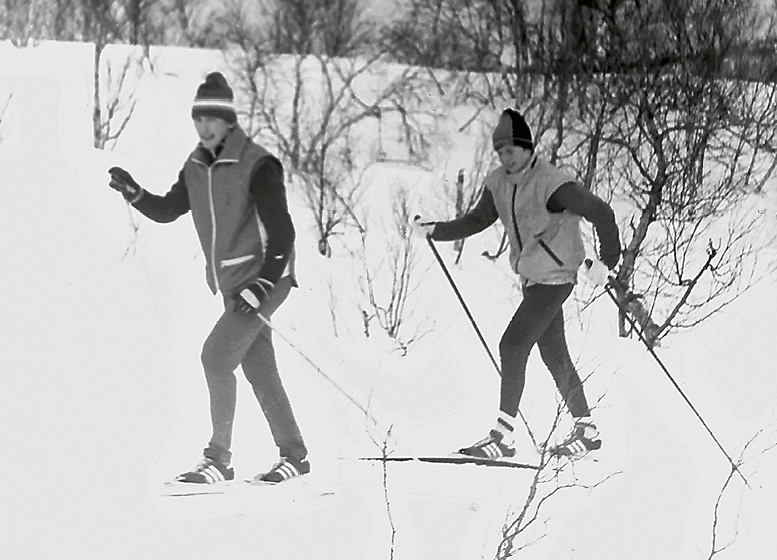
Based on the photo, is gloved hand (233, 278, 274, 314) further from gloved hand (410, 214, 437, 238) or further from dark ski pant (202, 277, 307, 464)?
gloved hand (410, 214, 437, 238)

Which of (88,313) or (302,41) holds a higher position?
(302,41)

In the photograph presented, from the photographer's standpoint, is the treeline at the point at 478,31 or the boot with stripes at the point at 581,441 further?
the treeline at the point at 478,31

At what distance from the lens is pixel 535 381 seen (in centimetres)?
421

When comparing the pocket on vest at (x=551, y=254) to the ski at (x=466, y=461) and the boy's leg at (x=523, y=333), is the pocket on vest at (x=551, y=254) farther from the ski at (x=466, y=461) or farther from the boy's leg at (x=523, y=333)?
the ski at (x=466, y=461)

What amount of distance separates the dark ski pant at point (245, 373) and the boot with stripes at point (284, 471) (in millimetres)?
20

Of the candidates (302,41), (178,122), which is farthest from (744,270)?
(178,122)

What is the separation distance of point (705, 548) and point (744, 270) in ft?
12.1

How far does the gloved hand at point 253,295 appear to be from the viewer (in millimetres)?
2750

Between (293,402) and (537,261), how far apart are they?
1.02 meters

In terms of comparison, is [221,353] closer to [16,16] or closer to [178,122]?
[178,122]

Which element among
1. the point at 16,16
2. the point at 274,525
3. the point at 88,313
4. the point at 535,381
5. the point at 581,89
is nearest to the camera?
the point at 274,525

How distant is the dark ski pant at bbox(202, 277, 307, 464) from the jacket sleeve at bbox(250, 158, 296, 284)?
14 centimetres

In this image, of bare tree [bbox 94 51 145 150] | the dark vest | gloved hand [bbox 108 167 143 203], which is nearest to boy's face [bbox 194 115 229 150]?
gloved hand [bbox 108 167 143 203]

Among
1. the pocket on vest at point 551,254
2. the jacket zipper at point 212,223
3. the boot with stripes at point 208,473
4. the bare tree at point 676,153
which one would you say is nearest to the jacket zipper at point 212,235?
the jacket zipper at point 212,223
